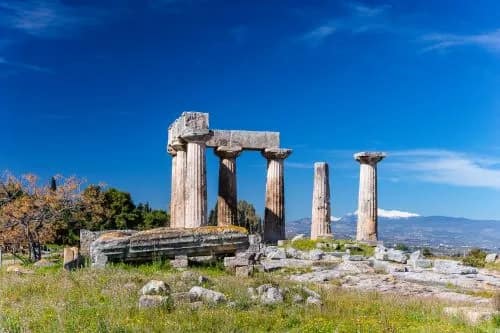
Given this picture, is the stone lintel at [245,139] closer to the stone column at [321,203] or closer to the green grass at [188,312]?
the stone column at [321,203]

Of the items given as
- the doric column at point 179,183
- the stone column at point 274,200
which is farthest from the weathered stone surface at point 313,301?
the stone column at point 274,200

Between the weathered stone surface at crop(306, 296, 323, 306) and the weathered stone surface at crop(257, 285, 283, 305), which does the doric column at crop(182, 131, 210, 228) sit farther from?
the weathered stone surface at crop(306, 296, 323, 306)

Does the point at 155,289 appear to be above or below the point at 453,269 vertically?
above

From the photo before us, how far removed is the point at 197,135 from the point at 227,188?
8208mm

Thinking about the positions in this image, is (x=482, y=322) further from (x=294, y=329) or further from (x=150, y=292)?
(x=150, y=292)

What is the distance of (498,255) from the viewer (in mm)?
33438

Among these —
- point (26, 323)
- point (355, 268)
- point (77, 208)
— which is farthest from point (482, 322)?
point (77, 208)

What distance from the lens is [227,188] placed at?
37.8 metres

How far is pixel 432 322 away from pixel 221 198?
26.1m

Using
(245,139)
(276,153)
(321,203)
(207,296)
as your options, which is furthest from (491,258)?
(207,296)

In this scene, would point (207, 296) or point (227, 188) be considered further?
point (227, 188)

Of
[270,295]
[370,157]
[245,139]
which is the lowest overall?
[270,295]

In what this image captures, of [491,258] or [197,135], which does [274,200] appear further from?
[491,258]

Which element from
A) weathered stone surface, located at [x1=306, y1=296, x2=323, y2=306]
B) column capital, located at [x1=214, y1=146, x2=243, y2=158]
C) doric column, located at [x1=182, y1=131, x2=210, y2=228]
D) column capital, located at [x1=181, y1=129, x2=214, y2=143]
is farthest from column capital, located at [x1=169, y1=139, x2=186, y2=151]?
weathered stone surface, located at [x1=306, y1=296, x2=323, y2=306]
